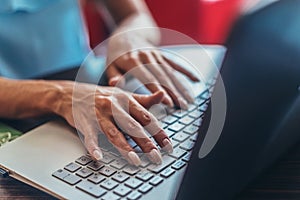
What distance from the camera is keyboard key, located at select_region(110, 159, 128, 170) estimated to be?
2.29 ft

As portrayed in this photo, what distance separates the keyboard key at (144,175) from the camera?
2.19 feet

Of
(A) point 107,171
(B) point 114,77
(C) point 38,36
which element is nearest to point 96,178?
(A) point 107,171

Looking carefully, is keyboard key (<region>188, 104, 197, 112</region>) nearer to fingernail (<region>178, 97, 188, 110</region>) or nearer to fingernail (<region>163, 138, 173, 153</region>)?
fingernail (<region>178, 97, 188, 110</region>)

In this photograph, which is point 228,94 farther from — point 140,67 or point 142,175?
point 140,67

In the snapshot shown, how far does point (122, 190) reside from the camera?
2.11 ft

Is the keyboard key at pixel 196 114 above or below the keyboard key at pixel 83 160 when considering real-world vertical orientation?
below

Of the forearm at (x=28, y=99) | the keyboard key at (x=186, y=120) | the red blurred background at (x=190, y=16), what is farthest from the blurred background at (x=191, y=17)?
the keyboard key at (x=186, y=120)

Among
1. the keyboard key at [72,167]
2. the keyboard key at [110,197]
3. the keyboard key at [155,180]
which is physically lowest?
the keyboard key at [155,180]

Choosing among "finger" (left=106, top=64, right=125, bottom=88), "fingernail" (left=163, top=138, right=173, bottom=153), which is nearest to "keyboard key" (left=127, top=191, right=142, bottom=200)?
"fingernail" (left=163, top=138, right=173, bottom=153)

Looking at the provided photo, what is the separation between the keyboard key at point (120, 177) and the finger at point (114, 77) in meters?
0.29

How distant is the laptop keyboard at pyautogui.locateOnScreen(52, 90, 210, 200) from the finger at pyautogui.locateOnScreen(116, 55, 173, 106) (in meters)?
0.15

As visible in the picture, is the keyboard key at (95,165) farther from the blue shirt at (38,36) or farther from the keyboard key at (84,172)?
the blue shirt at (38,36)

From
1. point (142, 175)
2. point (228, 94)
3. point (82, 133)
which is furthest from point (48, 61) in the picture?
point (228, 94)

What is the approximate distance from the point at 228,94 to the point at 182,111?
32 cm
